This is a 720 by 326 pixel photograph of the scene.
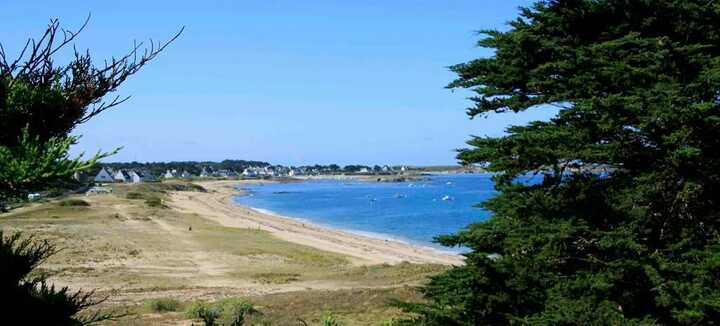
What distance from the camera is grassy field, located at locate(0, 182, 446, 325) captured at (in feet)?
67.3

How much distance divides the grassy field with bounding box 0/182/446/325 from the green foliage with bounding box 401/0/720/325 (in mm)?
3786

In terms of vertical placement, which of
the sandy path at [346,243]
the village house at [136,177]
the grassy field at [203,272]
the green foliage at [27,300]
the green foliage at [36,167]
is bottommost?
the sandy path at [346,243]

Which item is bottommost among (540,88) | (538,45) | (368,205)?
(368,205)

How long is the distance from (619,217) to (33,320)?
25.2 ft

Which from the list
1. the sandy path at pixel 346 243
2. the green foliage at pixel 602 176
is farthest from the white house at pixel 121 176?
the green foliage at pixel 602 176

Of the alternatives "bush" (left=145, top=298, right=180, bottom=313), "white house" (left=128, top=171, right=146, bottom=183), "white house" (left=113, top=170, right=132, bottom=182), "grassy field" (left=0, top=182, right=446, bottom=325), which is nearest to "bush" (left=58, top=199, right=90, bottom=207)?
"grassy field" (left=0, top=182, right=446, bottom=325)

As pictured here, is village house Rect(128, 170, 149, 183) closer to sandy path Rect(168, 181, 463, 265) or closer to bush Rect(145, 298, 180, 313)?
sandy path Rect(168, 181, 463, 265)

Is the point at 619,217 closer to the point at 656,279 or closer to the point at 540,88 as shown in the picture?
the point at 656,279

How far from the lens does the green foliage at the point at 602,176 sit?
8.37 metres

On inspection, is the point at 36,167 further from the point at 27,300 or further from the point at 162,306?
the point at 162,306

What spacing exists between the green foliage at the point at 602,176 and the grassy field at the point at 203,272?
12.4 feet

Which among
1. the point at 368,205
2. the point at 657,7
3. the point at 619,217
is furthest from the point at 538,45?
the point at 368,205

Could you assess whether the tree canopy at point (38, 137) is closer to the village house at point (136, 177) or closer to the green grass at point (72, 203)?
the green grass at point (72, 203)

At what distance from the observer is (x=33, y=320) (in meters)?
4.34
